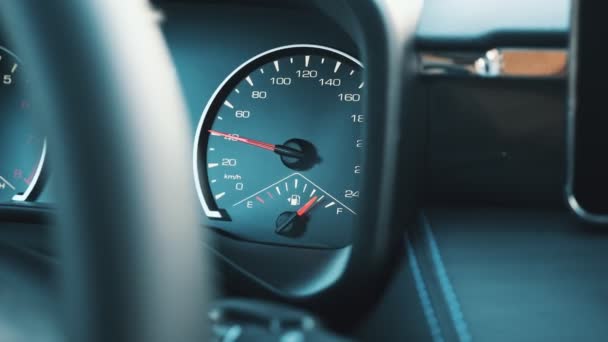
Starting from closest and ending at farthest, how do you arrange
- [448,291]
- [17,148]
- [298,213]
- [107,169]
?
[107,169] < [448,291] < [298,213] < [17,148]

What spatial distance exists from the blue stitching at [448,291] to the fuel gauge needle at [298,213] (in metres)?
0.29

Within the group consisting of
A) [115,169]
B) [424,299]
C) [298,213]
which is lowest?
[424,299]

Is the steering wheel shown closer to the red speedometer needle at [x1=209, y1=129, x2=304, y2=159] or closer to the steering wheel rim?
the steering wheel rim

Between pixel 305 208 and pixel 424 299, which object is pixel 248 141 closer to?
pixel 305 208

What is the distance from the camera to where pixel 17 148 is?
5.34 ft

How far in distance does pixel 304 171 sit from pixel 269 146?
9 cm

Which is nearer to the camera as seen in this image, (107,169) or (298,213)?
(107,169)

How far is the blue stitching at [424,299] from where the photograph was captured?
39.0 inches

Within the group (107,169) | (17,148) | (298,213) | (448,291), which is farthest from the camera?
(17,148)

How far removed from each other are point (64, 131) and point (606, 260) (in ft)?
3.01

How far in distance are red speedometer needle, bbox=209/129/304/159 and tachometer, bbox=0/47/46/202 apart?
Result: 423mm

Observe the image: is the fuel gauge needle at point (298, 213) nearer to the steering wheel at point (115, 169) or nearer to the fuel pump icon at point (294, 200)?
the fuel pump icon at point (294, 200)

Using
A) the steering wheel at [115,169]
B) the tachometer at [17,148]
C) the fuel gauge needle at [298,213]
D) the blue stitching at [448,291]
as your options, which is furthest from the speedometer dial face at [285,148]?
the steering wheel at [115,169]

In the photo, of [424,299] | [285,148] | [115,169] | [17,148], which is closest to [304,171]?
[285,148]
